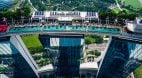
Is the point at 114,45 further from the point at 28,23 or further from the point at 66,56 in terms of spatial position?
the point at 28,23

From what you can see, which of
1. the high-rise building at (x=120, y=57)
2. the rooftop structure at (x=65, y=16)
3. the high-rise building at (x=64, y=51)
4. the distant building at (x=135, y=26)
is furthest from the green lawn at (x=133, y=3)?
the high-rise building at (x=64, y=51)

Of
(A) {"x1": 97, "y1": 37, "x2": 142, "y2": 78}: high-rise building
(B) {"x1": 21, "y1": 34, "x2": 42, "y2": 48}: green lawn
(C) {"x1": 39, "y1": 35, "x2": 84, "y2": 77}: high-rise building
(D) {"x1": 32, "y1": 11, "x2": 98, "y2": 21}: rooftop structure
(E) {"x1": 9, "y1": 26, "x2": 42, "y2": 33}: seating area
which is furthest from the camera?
(B) {"x1": 21, "y1": 34, "x2": 42, "y2": 48}: green lawn

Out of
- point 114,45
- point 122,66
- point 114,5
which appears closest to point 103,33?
point 114,45

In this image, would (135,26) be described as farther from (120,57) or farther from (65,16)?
(65,16)

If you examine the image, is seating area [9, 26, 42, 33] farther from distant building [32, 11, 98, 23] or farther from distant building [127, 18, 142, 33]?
distant building [127, 18, 142, 33]

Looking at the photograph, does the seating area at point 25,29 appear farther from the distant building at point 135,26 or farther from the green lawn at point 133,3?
the green lawn at point 133,3

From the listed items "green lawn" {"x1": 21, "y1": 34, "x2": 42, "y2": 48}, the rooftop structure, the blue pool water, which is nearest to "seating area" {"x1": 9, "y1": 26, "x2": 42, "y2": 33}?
the blue pool water
